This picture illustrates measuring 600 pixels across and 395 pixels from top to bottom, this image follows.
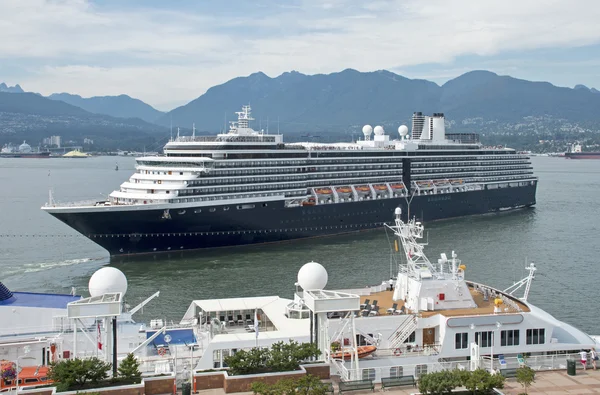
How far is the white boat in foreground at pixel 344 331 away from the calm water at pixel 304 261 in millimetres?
9121

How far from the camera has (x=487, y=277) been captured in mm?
39000

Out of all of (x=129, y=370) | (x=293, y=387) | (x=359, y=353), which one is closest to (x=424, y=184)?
(x=359, y=353)

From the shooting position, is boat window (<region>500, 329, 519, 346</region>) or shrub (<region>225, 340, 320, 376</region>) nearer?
shrub (<region>225, 340, 320, 376</region>)

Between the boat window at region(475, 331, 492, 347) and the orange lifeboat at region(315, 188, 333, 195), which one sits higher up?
the orange lifeboat at region(315, 188, 333, 195)

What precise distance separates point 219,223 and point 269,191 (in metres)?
5.36

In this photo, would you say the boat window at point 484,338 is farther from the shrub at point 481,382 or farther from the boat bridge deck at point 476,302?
the shrub at point 481,382

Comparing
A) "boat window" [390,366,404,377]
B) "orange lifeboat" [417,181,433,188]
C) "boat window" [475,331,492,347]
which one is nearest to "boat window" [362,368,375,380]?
"boat window" [390,366,404,377]

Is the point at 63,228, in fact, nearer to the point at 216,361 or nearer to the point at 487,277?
the point at 487,277

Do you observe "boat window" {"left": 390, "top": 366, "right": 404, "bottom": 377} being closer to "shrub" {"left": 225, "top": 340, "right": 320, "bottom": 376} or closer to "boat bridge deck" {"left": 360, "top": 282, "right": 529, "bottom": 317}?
"boat bridge deck" {"left": 360, "top": 282, "right": 529, "bottom": 317}

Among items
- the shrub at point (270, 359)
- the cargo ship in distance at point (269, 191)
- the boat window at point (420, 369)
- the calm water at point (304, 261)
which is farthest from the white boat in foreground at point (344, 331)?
the cargo ship in distance at point (269, 191)

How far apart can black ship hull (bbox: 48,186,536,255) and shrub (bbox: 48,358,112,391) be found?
27.0m

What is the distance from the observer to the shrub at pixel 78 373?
1605 cm

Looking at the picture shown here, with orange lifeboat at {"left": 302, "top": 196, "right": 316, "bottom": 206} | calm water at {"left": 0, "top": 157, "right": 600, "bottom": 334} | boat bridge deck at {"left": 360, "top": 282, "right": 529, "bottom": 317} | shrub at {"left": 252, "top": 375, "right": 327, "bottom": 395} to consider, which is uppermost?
orange lifeboat at {"left": 302, "top": 196, "right": 316, "bottom": 206}

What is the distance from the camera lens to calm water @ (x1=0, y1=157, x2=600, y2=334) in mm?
35469
